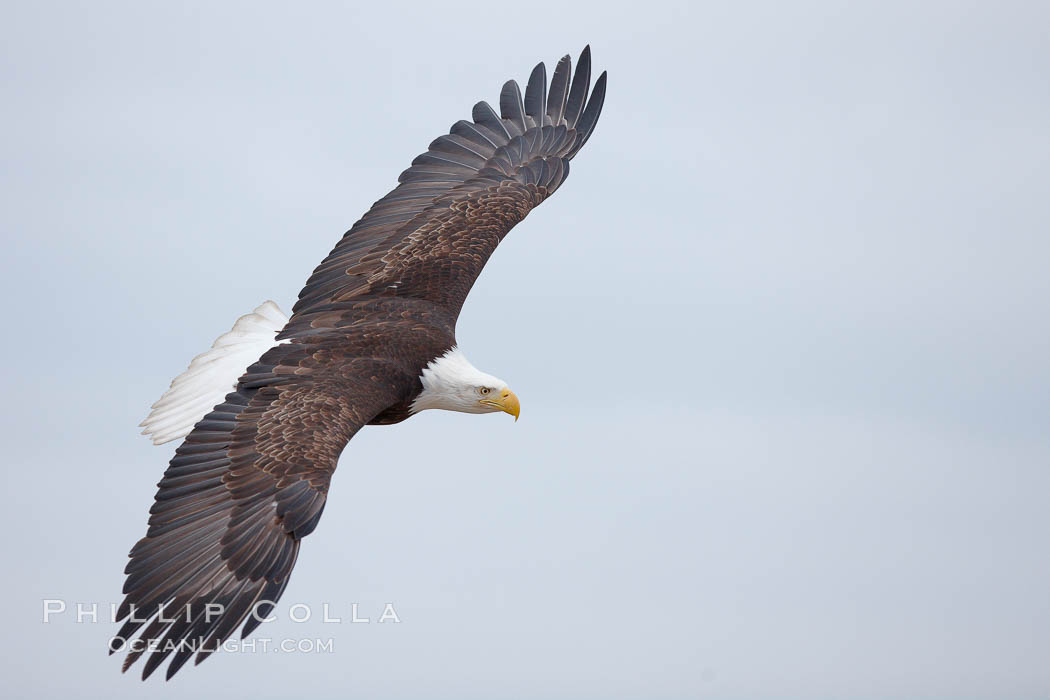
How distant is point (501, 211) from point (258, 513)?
4.16 metres

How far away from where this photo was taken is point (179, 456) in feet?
31.8

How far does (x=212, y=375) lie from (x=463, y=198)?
2659 millimetres

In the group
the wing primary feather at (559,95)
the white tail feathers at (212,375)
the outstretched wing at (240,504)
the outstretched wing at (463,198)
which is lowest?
the outstretched wing at (240,504)

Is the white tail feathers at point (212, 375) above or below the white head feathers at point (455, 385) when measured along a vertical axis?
below

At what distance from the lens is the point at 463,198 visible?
12.7 metres

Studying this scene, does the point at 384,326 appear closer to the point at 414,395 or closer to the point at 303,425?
the point at 414,395

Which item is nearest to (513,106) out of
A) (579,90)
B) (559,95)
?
(559,95)

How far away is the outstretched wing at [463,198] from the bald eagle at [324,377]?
0.04ft

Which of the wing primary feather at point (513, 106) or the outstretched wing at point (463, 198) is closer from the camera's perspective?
the outstretched wing at point (463, 198)

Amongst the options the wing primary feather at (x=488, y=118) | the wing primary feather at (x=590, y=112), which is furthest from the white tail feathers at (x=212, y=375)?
the wing primary feather at (x=590, y=112)

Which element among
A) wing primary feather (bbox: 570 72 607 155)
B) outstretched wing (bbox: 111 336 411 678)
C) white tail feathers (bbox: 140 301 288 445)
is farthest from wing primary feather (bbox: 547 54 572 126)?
outstretched wing (bbox: 111 336 411 678)

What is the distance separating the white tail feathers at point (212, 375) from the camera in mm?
11078

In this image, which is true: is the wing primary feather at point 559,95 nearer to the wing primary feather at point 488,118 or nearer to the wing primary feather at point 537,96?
the wing primary feather at point 537,96

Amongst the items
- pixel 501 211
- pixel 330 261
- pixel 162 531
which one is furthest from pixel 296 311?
pixel 162 531
